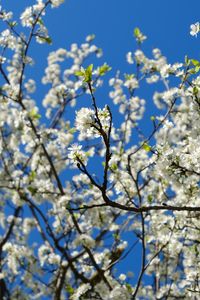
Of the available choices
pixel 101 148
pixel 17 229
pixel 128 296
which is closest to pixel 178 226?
pixel 128 296

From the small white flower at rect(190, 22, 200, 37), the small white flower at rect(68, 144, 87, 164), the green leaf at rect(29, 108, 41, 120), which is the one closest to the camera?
the small white flower at rect(68, 144, 87, 164)

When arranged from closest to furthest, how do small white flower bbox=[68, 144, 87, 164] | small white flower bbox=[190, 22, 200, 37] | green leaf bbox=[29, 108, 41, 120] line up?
small white flower bbox=[68, 144, 87, 164], small white flower bbox=[190, 22, 200, 37], green leaf bbox=[29, 108, 41, 120]

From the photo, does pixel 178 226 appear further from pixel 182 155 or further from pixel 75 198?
pixel 75 198

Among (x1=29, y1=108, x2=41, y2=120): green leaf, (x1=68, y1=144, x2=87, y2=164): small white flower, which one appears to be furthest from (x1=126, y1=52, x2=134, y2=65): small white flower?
(x1=68, y1=144, x2=87, y2=164): small white flower

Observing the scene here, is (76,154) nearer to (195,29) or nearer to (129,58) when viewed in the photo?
(195,29)

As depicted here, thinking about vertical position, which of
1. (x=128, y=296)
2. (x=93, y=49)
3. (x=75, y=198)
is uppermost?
(x=93, y=49)

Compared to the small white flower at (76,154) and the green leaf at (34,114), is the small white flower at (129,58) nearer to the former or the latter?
the green leaf at (34,114)

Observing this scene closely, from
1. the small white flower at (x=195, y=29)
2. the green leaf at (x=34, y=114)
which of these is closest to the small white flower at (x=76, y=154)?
the small white flower at (x=195, y=29)

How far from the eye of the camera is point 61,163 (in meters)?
9.17

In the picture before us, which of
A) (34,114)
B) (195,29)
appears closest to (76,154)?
(195,29)

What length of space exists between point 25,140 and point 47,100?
286 cm

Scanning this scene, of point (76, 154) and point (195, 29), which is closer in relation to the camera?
point (76, 154)

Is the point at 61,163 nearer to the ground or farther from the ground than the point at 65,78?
nearer to the ground

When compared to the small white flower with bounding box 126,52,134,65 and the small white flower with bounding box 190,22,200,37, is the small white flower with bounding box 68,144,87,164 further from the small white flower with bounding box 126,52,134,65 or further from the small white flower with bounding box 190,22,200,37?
the small white flower with bounding box 126,52,134,65
